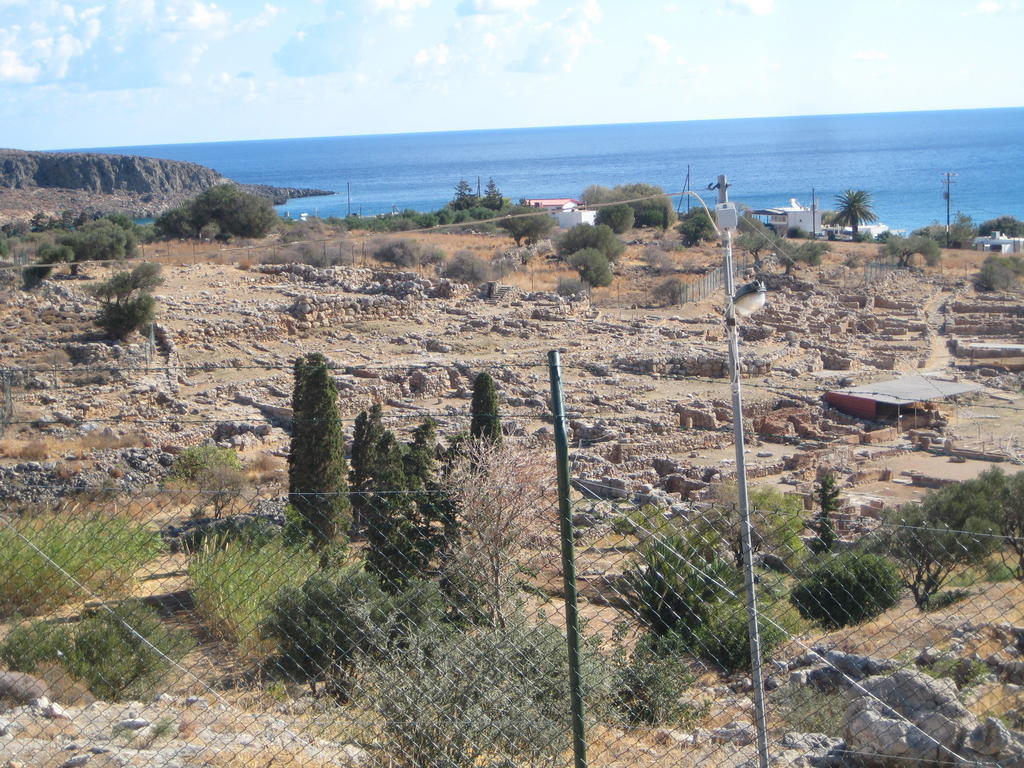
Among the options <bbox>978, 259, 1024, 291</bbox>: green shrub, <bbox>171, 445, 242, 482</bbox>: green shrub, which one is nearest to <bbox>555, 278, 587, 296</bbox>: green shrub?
<bbox>978, 259, 1024, 291</bbox>: green shrub

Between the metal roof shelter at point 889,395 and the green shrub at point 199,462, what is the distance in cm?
1613

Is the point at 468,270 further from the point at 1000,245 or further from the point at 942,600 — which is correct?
the point at 1000,245

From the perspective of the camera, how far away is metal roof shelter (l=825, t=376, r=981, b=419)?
26.6 metres

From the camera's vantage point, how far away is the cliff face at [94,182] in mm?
99500

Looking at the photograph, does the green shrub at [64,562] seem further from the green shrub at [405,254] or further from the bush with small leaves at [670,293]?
the green shrub at [405,254]

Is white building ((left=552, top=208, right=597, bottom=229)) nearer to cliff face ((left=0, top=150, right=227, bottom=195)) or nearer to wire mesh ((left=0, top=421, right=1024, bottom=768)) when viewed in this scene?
wire mesh ((left=0, top=421, right=1024, bottom=768))

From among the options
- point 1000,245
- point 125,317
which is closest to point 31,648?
point 125,317

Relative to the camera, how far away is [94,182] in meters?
111

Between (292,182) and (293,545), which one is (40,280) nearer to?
(293,545)

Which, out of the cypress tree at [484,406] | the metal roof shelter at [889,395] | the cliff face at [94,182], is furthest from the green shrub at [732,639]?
the cliff face at [94,182]

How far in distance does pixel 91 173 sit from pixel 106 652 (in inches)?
Result: 4610

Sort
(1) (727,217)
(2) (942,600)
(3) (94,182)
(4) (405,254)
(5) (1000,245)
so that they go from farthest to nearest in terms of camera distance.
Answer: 1. (3) (94,182)
2. (5) (1000,245)
3. (4) (405,254)
4. (2) (942,600)
5. (1) (727,217)

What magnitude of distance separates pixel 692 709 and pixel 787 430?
66.0ft

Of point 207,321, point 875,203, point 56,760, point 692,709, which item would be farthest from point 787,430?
point 875,203
